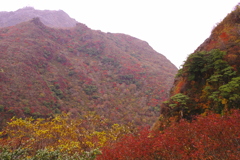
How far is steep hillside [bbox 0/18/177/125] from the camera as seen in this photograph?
31.1 metres

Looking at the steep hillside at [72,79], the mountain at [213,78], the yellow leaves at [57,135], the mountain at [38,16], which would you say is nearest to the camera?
the mountain at [213,78]

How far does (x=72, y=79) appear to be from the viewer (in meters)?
46.3

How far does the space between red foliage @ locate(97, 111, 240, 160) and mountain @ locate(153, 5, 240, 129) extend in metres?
2.68

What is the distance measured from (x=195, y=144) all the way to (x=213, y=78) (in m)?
6.64

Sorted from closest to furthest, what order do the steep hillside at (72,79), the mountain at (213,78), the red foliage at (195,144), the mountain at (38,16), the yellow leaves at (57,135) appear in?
the red foliage at (195,144) → the mountain at (213,78) → the yellow leaves at (57,135) → the steep hillside at (72,79) → the mountain at (38,16)

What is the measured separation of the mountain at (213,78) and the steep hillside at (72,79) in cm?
2366

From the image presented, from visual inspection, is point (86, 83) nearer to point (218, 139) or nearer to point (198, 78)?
point (198, 78)

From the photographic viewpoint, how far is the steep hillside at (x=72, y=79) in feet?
102

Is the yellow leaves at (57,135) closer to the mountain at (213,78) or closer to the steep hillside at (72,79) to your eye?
the mountain at (213,78)

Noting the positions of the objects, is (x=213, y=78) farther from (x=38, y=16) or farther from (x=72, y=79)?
(x=38, y=16)

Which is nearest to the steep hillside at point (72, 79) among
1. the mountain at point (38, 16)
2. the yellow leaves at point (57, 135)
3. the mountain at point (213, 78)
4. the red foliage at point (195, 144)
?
the yellow leaves at point (57, 135)

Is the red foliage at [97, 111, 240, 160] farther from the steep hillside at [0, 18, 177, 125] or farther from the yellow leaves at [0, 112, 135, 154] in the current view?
the steep hillside at [0, 18, 177, 125]

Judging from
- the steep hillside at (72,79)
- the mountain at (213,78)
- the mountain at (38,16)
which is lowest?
the steep hillside at (72,79)

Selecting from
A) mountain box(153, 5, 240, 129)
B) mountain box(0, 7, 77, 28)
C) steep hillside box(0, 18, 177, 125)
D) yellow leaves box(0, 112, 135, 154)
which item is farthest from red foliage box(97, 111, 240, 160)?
mountain box(0, 7, 77, 28)
